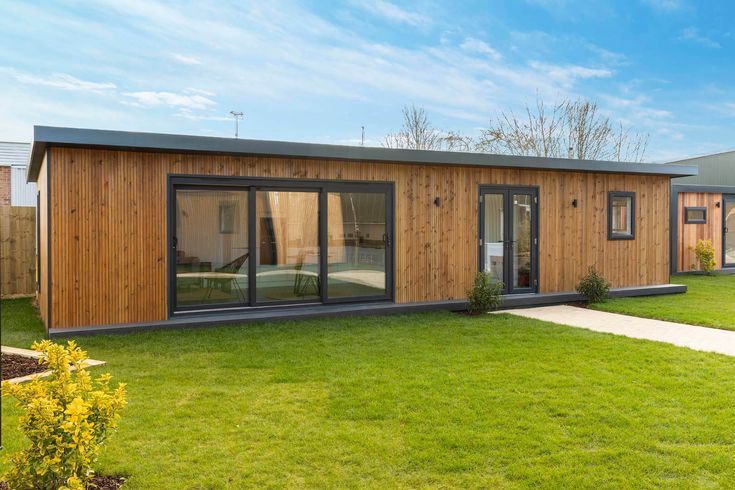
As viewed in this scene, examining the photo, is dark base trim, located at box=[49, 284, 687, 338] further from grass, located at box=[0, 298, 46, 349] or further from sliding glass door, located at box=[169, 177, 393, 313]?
grass, located at box=[0, 298, 46, 349]

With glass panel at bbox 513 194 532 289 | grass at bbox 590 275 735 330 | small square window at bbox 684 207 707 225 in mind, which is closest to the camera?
grass at bbox 590 275 735 330

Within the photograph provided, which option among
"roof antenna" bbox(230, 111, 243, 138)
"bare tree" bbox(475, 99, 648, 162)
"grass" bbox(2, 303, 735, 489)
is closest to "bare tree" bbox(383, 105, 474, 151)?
"bare tree" bbox(475, 99, 648, 162)

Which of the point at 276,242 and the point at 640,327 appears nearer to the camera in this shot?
Answer: the point at 640,327

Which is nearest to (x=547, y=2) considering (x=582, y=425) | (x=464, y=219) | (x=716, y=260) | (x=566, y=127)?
(x=566, y=127)

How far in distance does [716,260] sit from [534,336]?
11153mm

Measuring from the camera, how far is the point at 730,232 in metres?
15.3

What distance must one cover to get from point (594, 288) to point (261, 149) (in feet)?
18.3

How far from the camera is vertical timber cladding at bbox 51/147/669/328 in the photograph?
6.59 m

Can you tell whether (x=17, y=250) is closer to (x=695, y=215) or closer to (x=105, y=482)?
(x=105, y=482)

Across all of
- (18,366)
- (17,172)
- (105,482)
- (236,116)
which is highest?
(236,116)

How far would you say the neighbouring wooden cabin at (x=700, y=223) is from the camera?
47.5 feet

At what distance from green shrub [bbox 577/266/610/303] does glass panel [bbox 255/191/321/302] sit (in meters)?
4.29

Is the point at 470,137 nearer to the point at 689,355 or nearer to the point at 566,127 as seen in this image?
the point at 566,127

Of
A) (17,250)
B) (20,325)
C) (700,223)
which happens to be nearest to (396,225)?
(20,325)
